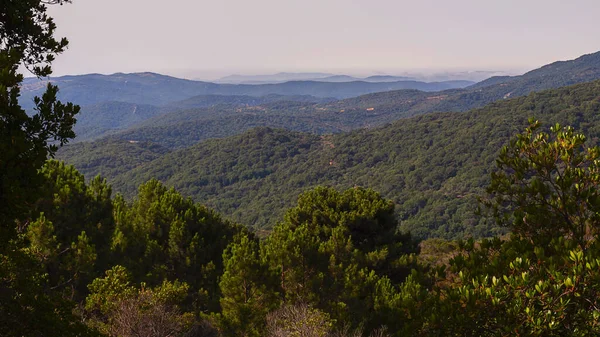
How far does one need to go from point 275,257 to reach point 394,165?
15010 cm

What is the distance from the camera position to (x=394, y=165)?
519 ft

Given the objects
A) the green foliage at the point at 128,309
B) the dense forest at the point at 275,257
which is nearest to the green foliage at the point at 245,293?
the dense forest at the point at 275,257

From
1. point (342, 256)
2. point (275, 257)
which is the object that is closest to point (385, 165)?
point (342, 256)

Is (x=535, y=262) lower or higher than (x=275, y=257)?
higher

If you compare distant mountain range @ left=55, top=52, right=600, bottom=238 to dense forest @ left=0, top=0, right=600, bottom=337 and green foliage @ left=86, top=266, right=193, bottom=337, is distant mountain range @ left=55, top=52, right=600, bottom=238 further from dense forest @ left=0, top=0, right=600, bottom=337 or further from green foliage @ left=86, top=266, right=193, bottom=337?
green foliage @ left=86, top=266, right=193, bottom=337

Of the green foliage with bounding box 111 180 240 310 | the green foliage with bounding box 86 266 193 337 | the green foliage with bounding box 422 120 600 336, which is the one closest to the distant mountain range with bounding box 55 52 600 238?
the green foliage with bounding box 111 180 240 310

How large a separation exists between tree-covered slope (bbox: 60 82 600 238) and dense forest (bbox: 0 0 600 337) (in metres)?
82.7

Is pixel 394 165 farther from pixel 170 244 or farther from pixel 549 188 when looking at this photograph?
pixel 549 188

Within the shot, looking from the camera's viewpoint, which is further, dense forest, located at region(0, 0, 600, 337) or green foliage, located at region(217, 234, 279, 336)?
green foliage, located at region(217, 234, 279, 336)

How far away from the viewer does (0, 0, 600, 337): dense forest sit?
4.46 metres

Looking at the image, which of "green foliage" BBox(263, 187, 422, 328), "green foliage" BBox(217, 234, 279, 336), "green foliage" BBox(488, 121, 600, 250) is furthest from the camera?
"green foliage" BBox(263, 187, 422, 328)

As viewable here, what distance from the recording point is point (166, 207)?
56.1ft

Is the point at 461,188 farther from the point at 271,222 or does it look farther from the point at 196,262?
the point at 196,262

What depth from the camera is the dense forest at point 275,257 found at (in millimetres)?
4465
